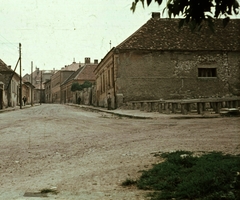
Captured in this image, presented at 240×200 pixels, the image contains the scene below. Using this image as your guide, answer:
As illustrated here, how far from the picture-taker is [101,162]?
6.09 metres

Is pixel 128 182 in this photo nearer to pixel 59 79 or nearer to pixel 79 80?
pixel 79 80

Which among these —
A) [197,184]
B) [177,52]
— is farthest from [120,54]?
[197,184]

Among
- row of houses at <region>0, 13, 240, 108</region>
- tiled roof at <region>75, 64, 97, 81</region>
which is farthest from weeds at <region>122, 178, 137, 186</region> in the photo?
tiled roof at <region>75, 64, 97, 81</region>

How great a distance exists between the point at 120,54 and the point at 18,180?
21.2 m

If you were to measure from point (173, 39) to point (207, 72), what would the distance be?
3.75 metres

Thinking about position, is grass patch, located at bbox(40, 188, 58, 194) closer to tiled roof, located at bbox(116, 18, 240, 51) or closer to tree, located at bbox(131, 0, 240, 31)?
tree, located at bbox(131, 0, 240, 31)

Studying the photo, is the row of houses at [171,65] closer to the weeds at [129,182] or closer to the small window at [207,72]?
the small window at [207,72]

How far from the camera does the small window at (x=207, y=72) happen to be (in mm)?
26625

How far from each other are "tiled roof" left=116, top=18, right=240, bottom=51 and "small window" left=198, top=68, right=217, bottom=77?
1648mm

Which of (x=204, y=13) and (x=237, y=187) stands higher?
(x=204, y=13)

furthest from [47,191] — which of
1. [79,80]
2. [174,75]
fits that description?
[79,80]

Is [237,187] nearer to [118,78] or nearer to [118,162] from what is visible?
[118,162]

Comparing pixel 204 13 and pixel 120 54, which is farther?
pixel 120 54

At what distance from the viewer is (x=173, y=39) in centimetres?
2688
